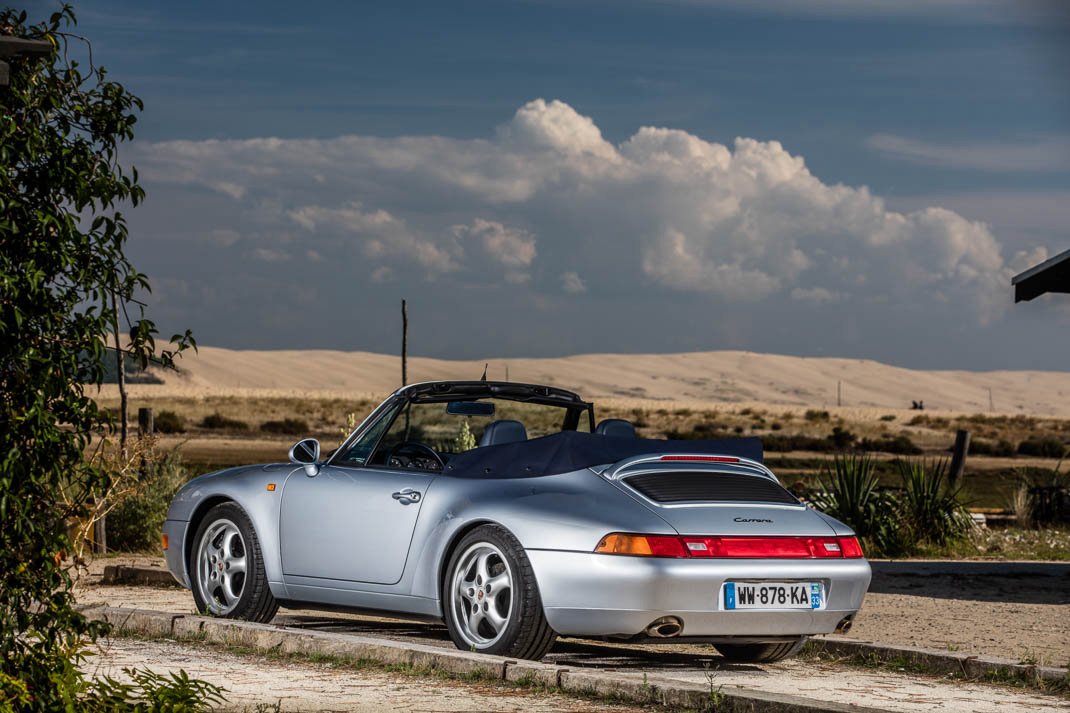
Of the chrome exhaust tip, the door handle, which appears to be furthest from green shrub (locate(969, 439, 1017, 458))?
the chrome exhaust tip

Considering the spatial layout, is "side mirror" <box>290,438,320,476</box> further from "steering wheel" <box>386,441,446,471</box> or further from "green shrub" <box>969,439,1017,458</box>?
"green shrub" <box>969,439,1017,458</box>

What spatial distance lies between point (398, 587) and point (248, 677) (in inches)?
53.5

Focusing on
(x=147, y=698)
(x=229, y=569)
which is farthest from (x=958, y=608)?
(x=147, y=698)

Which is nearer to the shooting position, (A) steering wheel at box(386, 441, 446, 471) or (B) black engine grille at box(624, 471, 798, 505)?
(B) black engine grille at box(624, 471, 798, 505)

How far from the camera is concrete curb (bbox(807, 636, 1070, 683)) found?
879cm

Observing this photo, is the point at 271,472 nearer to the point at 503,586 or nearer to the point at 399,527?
the point at 399,527

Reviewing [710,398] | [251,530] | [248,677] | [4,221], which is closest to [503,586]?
[248,677]

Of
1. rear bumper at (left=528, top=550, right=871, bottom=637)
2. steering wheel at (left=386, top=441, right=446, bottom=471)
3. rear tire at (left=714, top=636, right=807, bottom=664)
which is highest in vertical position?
steering wheel at (left=386, top=441, right=446, bottom=471)

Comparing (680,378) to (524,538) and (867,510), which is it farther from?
(524,538)

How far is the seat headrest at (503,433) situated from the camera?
9.43 m

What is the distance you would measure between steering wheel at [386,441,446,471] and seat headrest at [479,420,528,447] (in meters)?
0.52

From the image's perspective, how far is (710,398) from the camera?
5979 inches

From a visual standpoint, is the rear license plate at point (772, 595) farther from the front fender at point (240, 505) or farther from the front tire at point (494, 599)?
the front fender at point (240, 505)

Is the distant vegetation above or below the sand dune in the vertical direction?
below
